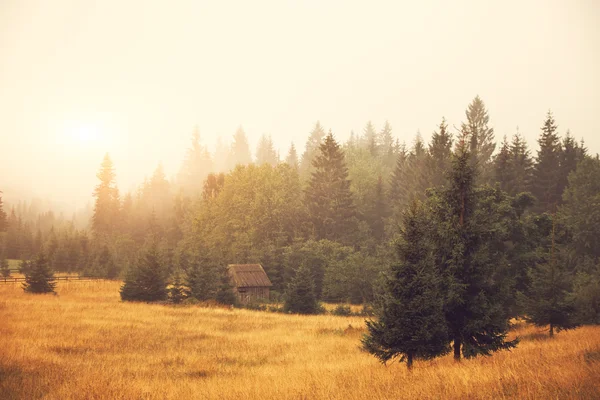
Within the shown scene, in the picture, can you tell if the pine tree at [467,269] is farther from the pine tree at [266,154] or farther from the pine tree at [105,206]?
the pine tree at [266,154]

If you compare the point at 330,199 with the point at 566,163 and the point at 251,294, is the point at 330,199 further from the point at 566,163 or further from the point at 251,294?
the point at 566,163

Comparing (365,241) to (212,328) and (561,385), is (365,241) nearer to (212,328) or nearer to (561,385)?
(212,328)

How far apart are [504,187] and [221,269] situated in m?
32.1

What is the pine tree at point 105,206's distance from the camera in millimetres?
92887

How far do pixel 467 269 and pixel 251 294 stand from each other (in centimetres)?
3298

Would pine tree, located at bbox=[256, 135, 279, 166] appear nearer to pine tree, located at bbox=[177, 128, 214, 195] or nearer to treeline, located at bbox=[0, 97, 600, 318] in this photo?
pine tree, located at bbox=[177, 128, 214, 195]

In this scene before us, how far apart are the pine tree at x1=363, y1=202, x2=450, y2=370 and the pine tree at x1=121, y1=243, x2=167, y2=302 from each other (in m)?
30.0

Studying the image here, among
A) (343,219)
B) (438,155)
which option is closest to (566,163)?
(438,155)

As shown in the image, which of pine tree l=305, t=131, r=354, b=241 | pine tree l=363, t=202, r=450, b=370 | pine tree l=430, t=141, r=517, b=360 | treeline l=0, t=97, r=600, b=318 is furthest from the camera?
pine tree l=305, t=131, r=354, b=241

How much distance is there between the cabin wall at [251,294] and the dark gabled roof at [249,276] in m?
0.62

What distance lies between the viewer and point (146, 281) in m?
38.3

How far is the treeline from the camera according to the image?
33.2 metres

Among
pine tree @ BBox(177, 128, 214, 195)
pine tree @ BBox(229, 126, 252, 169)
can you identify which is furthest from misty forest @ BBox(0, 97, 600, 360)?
pine tree @ BBox(229, 126, 252, 169)

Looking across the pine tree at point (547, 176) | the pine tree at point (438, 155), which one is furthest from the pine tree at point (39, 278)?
the pine tree at point (547, 176)
